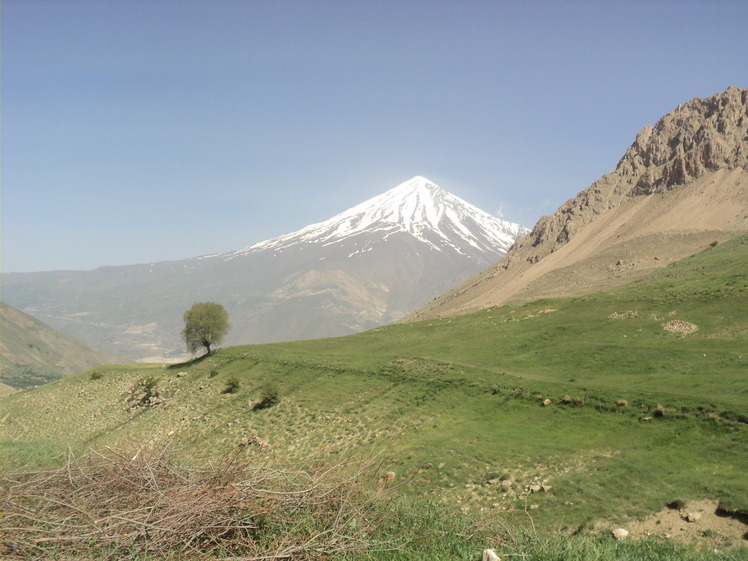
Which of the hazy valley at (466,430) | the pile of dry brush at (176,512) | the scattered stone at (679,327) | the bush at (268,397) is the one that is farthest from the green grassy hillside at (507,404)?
the pile of dry brush at (176,512)

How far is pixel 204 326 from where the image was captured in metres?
55.0

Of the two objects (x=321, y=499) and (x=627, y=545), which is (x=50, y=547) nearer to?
(x=321, y=499)

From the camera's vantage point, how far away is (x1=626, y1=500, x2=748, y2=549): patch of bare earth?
11.8 metres

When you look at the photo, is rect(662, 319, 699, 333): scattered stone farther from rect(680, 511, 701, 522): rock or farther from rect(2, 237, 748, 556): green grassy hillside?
rect(680, 511, 701, 522): rock

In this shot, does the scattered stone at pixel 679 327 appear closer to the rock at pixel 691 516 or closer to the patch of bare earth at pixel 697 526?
the patch of bare earth at pixel 697 526

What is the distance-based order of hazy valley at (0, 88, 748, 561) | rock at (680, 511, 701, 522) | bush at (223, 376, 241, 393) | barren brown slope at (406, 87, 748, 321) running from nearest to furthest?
hazy valley at (0, 88, 748, 561) < rock at (680, 511, 701, 522) < bush at (223, 376, 241, 393) < barren brown slope at (406, 87, 748, 321)

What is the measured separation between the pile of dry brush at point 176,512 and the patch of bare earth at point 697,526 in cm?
981

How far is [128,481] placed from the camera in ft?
22.3

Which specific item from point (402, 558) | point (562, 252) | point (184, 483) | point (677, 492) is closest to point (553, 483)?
point (677, 492)

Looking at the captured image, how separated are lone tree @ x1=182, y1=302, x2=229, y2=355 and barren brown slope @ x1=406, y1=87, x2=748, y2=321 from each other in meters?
43.5

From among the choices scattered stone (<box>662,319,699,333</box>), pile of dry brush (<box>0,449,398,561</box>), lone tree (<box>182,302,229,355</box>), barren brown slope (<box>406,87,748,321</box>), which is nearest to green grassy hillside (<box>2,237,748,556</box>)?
scattered stone (<box>662,319,699,333</box>)

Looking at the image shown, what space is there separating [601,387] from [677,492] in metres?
10.7

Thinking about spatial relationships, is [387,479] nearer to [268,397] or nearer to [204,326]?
[268,397]

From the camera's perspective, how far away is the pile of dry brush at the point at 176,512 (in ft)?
19.0
